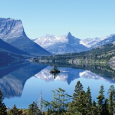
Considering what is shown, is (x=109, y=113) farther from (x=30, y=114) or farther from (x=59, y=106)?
(x=59, y=106)

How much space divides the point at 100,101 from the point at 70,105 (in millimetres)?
26226

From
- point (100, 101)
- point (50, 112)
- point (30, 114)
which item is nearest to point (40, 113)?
point (30, 114)

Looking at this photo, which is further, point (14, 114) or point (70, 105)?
point (14, 114)

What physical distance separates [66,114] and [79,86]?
2400cm

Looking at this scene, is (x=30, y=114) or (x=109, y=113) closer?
(x=30, y=114)

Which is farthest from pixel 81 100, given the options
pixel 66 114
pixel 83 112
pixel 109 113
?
pixel 109 113

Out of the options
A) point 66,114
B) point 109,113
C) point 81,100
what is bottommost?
point 109,113

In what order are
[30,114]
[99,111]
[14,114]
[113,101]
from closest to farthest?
1. [14,114]
2. [30,114]
3. [99,111]
4. [113,101]

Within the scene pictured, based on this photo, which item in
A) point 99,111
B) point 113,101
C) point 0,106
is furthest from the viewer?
point 113,101

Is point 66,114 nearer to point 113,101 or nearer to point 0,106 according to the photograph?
point 0,106

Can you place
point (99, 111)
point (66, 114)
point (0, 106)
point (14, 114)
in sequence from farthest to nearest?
point (99, 111) → point (14, 114) → point (66, 114) → point (0, 106)

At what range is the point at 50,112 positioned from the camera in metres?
66.2

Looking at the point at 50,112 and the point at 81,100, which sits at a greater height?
the point at 81,100

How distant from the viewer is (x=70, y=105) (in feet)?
190
